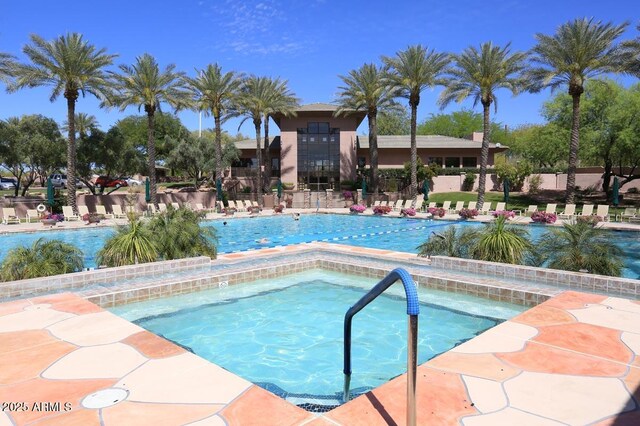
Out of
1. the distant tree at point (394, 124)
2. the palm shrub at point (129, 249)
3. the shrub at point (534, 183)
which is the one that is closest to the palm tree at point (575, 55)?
the shrub at point (534, 183)

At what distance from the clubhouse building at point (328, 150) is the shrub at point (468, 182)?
4274mm

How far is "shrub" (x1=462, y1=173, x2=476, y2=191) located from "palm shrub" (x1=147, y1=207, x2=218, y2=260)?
33310 millimetres

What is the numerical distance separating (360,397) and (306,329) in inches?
134

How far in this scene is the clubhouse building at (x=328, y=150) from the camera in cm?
4147

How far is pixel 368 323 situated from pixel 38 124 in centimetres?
3176

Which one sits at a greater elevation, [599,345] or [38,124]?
[38,124]

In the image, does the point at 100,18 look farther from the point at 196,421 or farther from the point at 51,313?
the point at 196,421

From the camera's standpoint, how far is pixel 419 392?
3.64 meters

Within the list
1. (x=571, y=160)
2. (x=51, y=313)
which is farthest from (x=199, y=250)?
(x=571, y=160)

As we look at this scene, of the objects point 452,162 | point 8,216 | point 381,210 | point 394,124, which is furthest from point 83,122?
point 394,124

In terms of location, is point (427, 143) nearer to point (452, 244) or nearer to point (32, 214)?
point (32, 214)

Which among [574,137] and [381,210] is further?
[381,210]

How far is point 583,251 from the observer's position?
28.3 ft

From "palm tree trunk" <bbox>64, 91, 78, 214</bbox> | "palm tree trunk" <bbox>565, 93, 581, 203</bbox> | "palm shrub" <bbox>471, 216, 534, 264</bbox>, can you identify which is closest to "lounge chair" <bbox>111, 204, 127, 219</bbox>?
"palm tree trunk" <bbox>64, 91, 78, 214</bbox>
